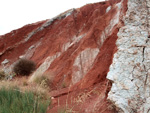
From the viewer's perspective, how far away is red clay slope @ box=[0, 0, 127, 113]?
5414mm

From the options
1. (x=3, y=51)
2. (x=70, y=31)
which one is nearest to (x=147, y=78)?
(x=70, y=31)

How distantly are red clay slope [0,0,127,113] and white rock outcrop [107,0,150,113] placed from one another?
36 cm

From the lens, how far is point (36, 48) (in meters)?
22.9

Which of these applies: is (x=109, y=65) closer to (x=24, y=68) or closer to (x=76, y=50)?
(x=76, y=50)

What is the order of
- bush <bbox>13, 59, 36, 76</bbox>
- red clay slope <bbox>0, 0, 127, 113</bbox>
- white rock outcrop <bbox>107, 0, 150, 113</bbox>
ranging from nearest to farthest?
white rock outcrop <bbox>107, 0, 150, 113</bbox> → red clay slope <bbox>0, 0, 127, 113</bbox> → bush <bbox>13, 59, 36, 76</bbox>

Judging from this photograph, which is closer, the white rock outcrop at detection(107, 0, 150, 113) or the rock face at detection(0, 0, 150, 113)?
the white rock outcrop at detection(107, 0, 150, 113)

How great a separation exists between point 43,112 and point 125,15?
10.5 ft

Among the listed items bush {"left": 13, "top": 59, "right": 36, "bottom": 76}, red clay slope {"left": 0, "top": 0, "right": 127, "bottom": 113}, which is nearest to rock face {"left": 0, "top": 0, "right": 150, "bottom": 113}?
red clay slope {"left": 0, "top": 0, "right": 127, "bottom": 113}

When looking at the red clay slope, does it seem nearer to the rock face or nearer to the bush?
the rock face

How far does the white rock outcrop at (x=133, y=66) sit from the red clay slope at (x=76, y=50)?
1.18ft

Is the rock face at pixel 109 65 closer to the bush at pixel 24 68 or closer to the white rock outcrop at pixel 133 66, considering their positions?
the white rock outcrop at pixel 133 66

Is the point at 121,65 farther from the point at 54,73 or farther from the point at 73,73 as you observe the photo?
the point at 54,73

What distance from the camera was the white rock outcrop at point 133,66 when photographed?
3.32 metres

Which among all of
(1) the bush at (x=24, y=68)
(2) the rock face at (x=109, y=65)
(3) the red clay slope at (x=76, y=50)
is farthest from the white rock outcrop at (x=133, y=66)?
(1) the bush at (x=24, y=68)
